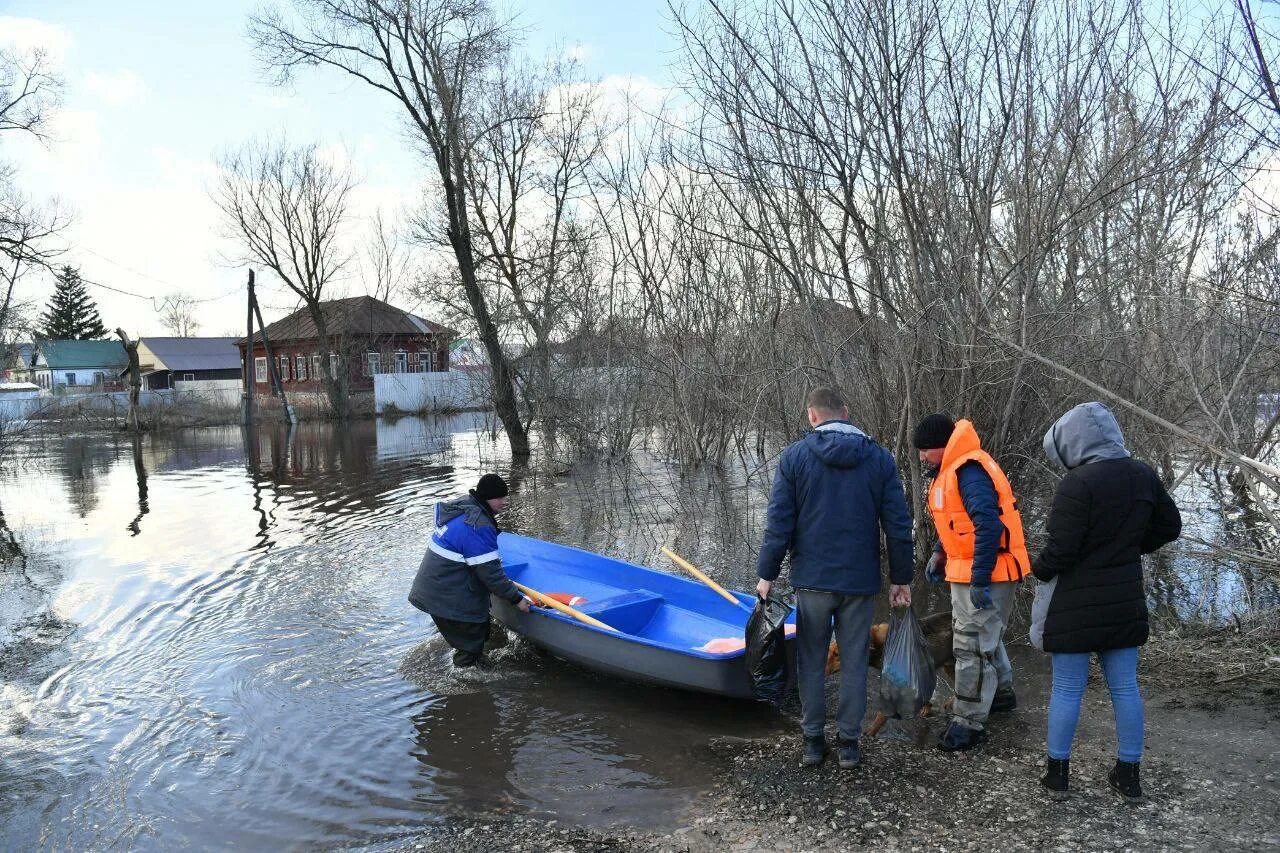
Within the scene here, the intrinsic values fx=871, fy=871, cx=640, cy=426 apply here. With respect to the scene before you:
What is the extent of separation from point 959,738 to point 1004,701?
23.7 inches

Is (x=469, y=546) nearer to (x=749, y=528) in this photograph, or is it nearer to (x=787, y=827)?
(x=787, y=827)

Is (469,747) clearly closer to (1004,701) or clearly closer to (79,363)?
(1004,701)

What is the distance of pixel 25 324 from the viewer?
20.2 m

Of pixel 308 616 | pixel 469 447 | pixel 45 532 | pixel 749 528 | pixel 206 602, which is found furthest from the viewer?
pixel 469 447

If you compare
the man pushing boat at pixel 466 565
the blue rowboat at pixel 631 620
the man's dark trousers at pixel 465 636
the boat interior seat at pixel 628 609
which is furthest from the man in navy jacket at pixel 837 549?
the man's dark trousers at pixel 465 636

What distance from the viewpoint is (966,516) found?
4.32m

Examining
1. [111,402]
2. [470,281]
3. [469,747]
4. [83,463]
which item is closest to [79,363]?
[111,402]

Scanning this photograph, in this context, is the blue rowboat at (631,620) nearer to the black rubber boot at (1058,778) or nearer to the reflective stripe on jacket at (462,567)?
the reflective stripe on jacket at (462,567)

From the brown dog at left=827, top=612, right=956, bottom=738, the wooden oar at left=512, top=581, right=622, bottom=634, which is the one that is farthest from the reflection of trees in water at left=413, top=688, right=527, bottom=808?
the brown dog at left=827, top=612, right=956, bottom=738

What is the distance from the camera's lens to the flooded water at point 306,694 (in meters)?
4.68

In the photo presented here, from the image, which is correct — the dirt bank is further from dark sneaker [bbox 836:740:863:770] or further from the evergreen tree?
the evergreen tree

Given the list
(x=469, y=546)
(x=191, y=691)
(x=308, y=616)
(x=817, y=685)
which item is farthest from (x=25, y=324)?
(x=817, y=685)

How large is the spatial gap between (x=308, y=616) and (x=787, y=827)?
589 cm

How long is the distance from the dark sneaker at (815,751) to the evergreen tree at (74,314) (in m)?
73.8
